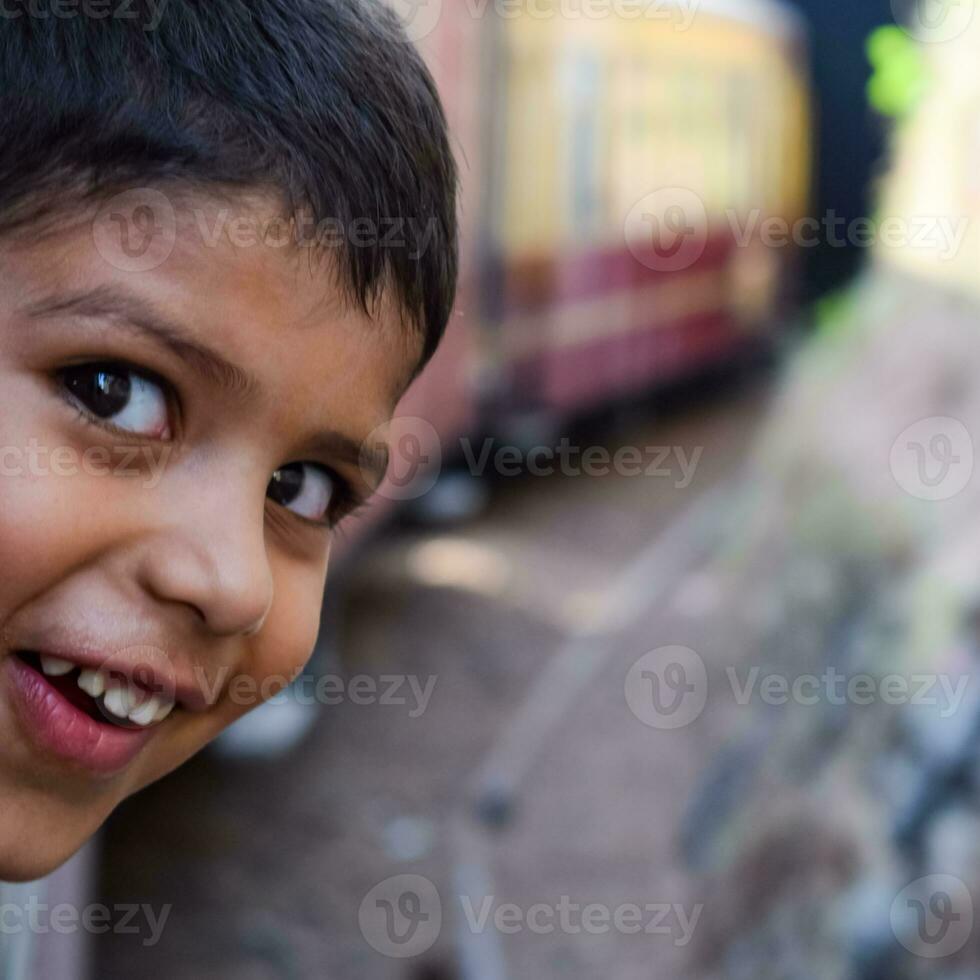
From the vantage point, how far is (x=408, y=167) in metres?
1.23

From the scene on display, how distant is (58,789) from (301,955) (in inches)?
139

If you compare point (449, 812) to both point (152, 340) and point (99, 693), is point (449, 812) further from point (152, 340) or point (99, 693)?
point (152, 340)

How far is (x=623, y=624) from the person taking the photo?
22.5 feet

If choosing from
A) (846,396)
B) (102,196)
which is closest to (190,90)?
(102,196)

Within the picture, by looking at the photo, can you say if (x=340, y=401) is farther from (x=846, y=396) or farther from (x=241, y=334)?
(x=846, y=396)

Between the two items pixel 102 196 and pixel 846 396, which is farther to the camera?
pixel 846 396
